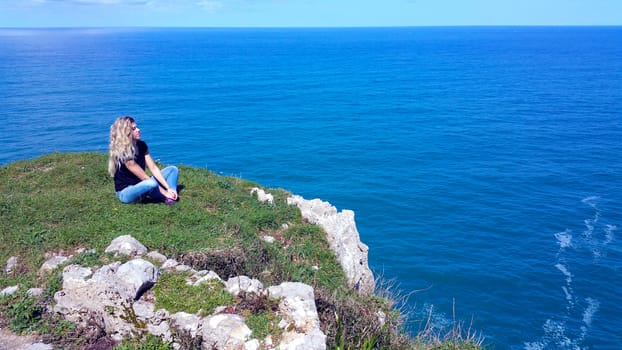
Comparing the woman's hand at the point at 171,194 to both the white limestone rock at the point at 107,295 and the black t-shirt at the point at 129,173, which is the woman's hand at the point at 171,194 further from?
the white limestone rock at the point at 107,295

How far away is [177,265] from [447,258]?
29.0 meters

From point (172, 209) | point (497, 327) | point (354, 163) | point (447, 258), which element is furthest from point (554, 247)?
point (172, 209)

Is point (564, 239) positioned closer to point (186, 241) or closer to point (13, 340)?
point (186, 241)

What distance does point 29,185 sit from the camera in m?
19.0

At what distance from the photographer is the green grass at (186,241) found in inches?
396

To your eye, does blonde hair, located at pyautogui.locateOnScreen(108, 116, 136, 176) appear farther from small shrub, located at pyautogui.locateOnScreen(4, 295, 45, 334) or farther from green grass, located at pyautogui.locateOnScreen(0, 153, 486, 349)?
small shrub, located at pyautogui.locateOnScreen(4, 295, 45, 334)

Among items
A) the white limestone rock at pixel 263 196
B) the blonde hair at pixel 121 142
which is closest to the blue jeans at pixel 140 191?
the blonde hair at pixel 121 142

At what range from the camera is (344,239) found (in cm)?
1769

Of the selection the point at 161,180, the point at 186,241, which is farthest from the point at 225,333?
the point at 161,180

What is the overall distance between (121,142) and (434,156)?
1923 inches

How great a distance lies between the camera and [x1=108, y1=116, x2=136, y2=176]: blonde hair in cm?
1475

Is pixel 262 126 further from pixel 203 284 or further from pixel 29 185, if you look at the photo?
pixel 203 284

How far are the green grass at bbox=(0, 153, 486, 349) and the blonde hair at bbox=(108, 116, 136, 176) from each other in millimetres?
1630

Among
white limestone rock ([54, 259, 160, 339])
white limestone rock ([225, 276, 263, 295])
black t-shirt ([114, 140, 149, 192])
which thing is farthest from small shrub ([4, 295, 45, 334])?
black t-shirt ([114, 140, 149, 192])
